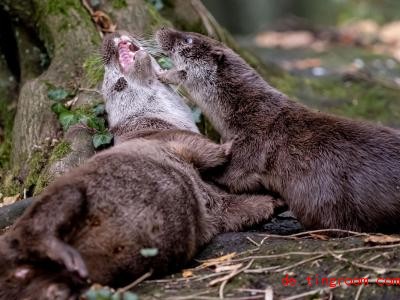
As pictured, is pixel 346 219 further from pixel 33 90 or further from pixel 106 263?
pixel 33 90

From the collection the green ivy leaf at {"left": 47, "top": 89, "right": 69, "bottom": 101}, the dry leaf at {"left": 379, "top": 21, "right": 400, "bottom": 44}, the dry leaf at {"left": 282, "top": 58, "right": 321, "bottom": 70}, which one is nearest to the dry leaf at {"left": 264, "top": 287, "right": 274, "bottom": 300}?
the green ivy leaf at {"left": 47, "top": 89, "right": 69, "bottom": 101}

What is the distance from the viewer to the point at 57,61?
623 cm

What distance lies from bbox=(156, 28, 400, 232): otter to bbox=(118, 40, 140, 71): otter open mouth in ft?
1.75

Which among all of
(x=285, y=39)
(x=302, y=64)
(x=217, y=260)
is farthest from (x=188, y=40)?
(x=285, y=39)

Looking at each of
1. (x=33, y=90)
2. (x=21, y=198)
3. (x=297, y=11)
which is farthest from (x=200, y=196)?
(x=297, y=11)

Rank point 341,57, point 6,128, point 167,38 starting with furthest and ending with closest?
point 341,57, point 6,128, point 167,38

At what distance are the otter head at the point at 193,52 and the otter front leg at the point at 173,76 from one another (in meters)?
0.04

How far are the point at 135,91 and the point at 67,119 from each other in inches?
21.8

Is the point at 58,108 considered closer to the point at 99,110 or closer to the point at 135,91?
the point at 99,110

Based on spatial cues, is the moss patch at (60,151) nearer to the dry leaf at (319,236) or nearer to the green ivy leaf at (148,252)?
the green ivy leaf at (148,252)

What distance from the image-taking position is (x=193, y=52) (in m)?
5.23

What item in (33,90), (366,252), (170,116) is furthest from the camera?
(33,90)

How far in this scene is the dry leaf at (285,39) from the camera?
13.2m

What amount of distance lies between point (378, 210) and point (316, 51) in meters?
8.27
